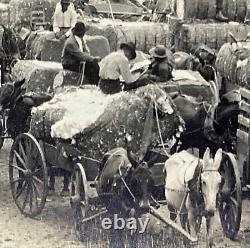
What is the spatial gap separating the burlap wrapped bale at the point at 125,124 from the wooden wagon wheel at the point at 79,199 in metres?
0.30

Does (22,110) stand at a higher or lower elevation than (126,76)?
lower

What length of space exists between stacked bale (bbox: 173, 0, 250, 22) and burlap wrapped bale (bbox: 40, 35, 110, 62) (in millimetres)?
6178

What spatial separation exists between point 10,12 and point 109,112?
12083 mm

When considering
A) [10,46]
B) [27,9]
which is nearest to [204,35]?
[27,9]

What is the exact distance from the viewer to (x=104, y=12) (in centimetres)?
1980

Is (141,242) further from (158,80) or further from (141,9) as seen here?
(141,9)

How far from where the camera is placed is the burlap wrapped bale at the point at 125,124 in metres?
9.14

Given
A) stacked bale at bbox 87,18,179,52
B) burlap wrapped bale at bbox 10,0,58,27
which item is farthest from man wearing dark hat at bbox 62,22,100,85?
burlap wrapped bale at bbox 10,0,58,27

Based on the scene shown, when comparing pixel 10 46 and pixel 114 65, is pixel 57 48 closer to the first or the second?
pixel 10 46

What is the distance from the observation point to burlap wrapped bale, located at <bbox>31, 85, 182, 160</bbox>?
914 centimetres

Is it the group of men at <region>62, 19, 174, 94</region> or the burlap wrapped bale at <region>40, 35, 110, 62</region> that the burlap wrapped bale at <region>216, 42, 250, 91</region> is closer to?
the group of men at <region>62, 19, 174, 94</region>

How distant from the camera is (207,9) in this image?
19453mm

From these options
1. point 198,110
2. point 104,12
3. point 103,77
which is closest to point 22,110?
point 103,77

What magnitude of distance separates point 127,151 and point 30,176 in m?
1.57
